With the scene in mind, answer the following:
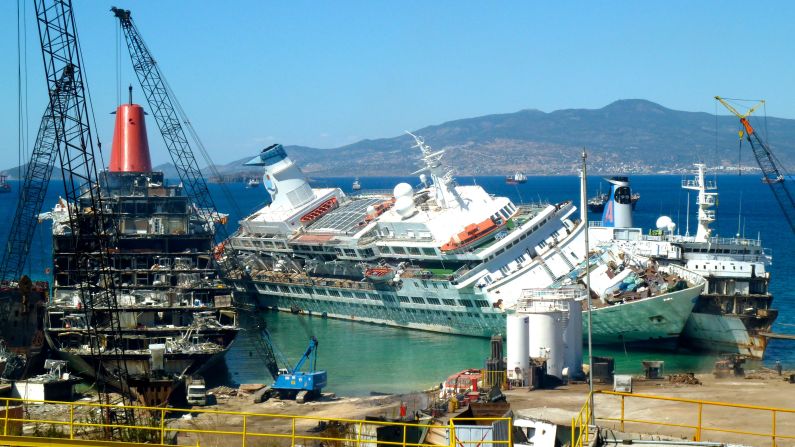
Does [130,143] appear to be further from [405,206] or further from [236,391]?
[236,391]

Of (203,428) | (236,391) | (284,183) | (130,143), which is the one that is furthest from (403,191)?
(203,428)

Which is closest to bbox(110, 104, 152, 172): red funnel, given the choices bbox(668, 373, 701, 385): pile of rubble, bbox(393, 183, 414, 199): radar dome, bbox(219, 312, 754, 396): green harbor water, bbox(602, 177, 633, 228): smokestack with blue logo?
bbox(219, 312, 754, 396): green harbor water

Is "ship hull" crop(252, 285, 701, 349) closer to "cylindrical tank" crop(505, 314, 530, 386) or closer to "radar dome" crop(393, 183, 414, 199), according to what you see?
"radar dome" crop(393, 183, 414, 199)

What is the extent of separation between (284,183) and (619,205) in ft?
88.6

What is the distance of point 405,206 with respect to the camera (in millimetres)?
70688

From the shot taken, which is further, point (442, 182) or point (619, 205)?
point (442, 182)

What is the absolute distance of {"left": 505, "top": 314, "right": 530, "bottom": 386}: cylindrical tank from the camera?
147 feet

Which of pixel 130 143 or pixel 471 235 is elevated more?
pixel 130 143

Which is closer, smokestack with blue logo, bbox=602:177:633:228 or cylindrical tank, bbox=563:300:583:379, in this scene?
cylindrical tank, bbox=563:300:583:379

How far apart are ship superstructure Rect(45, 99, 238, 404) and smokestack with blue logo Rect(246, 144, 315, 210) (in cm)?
1202

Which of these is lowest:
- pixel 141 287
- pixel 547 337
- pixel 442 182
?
pixel 547 337

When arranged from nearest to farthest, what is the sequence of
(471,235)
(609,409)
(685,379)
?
(609,409)
(685,379)
(471,235)

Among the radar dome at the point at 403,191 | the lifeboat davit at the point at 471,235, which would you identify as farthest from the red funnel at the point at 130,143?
the lifeboat davit at the point at 471,235

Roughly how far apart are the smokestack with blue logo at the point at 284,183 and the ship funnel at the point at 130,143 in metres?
12.0
